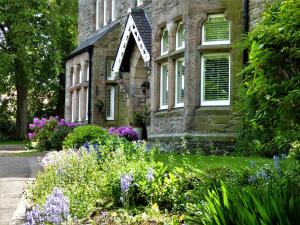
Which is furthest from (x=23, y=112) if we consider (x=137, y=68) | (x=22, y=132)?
(x=137, y=68)

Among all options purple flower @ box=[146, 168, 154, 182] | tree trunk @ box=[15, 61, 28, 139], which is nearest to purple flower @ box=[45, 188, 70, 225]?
purple flower @ box=[146, 168, 154, 182]

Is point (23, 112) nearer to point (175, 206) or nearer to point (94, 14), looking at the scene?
point (94, 14)

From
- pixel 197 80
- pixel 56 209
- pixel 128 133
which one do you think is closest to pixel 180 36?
pixel 197 80

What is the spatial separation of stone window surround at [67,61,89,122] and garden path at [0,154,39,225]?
938 centimetres

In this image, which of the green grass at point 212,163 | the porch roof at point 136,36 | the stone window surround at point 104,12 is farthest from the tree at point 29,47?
the green grass at point 212,163

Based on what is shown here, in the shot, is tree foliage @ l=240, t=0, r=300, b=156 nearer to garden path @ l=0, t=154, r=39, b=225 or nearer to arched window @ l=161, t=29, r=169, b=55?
garden path @ l=0, t=154, r=39, b=225

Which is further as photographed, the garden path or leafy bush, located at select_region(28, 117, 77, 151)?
leafy bush, located at select_region(28, 117, 77, 151)

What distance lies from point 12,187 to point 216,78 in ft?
Result: 20.8

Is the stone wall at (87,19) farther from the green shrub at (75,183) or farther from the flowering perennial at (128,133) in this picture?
the green shrub at (75,183)

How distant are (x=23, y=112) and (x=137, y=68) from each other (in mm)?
20731

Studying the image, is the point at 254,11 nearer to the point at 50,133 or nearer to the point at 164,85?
the point at 164,85

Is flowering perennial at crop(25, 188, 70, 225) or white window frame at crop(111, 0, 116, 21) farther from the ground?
white window frame at crop(111, 0, 116, 21)

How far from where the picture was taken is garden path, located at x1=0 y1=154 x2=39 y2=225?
7.25 m

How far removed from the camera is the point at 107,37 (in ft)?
76.3
